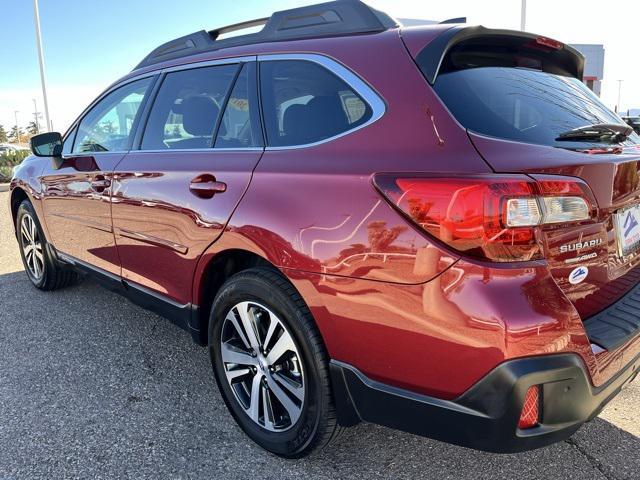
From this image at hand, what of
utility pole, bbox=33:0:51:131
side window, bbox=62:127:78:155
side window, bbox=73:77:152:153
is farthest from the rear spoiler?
utility pole, bbox=33:0:51:131

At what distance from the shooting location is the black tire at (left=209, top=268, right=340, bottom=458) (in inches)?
78.6

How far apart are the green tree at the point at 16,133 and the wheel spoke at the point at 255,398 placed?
3047 inches

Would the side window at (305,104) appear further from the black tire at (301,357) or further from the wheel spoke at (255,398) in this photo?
the wheel spoke at (255,398)

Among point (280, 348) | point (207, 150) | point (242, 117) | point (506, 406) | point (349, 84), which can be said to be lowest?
point (280, 348)

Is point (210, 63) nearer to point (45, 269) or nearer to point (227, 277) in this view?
point (227, 277)

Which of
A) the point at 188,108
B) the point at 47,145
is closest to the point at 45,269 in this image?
the point at 47,145

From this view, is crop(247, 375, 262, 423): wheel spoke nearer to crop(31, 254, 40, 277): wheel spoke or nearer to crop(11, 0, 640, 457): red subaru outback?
crop(11, 0, 640, 457): red subaru outback

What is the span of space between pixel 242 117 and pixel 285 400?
1.32 meters

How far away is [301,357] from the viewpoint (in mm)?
2059

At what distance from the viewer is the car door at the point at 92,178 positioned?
327 cm

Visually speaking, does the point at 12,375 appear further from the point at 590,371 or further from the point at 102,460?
the point at 590,371

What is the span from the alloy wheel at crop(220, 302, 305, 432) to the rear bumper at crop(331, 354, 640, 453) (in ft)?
1.55

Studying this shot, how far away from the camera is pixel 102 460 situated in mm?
2299

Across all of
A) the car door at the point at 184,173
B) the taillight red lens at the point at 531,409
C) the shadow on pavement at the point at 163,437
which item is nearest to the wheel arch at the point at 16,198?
the shadow on pavement at the point at 163,437
